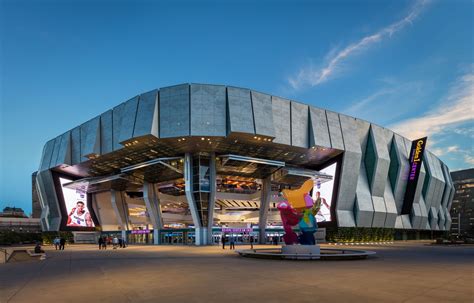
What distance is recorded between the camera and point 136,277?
16.4 meters

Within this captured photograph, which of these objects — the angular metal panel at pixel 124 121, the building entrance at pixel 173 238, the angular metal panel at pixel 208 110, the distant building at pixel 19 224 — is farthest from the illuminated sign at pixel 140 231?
the distant building at pixel 19 224

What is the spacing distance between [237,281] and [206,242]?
132 ft

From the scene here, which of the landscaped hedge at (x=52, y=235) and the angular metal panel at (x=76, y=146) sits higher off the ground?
the angular metal panel at (x=76, y=146)

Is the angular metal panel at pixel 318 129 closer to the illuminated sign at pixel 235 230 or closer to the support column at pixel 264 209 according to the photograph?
the support column at pixel 264 209

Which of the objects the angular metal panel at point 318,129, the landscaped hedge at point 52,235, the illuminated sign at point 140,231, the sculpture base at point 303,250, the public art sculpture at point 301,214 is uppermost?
the angular metal panel at point 318,129

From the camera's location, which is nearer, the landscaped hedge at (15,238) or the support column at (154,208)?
the support column at (154,208)

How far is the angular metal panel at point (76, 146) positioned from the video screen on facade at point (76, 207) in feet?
38.3

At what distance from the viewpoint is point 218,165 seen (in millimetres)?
56594

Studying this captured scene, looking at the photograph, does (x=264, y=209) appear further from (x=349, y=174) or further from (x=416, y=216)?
(x=416, y=216)

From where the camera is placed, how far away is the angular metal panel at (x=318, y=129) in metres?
54.4

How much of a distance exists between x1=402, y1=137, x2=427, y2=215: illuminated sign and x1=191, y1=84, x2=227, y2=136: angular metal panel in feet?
141

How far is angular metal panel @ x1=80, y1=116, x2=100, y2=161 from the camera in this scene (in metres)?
55.4

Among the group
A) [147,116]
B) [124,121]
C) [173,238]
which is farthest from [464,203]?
[124,121]

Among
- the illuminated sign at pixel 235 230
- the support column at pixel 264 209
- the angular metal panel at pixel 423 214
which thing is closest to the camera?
the illuminated sign at pixel 235 230
